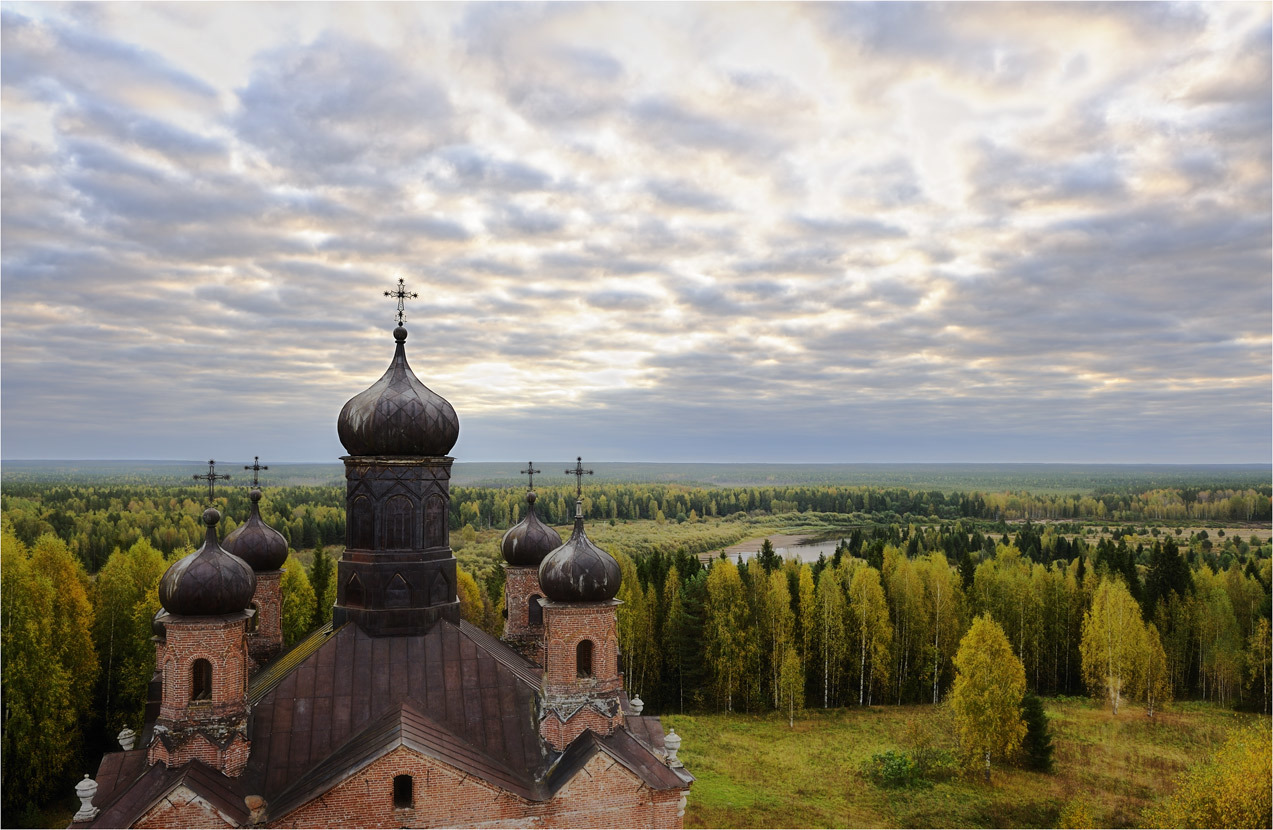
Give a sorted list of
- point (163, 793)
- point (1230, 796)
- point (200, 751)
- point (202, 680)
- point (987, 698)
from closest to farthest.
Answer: point (163, 793), point (200, 751), point (202, 680), point (1230, 796), point (987, 698)

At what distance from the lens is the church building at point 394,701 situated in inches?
469

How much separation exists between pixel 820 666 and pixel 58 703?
35.8 m

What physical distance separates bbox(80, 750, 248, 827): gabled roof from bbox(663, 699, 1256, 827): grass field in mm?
18792

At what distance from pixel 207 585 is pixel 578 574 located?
6082 mm

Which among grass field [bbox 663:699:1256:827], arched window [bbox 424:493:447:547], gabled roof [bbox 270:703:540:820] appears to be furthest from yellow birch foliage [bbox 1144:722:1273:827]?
arched window [bbox 424:493:447:547]

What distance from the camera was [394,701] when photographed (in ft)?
44.7

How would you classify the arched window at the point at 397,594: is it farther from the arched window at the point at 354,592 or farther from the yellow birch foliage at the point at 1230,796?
the yellow birch foliage at the point at 1230,796

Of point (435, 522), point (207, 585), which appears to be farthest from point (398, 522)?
point (207, 585)

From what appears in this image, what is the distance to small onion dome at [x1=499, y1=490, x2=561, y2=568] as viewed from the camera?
19031 millimetres

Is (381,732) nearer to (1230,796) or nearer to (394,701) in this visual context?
(394,701)

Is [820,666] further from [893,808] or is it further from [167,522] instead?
[167,522]

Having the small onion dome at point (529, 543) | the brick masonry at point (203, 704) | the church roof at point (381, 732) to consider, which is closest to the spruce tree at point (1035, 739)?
the small onion dome at point (529, 543)

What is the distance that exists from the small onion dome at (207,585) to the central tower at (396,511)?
2.63m

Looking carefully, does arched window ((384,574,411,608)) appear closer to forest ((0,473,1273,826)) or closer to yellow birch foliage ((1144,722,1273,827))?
yellow birch foliage ((1144,722,1273,827))
